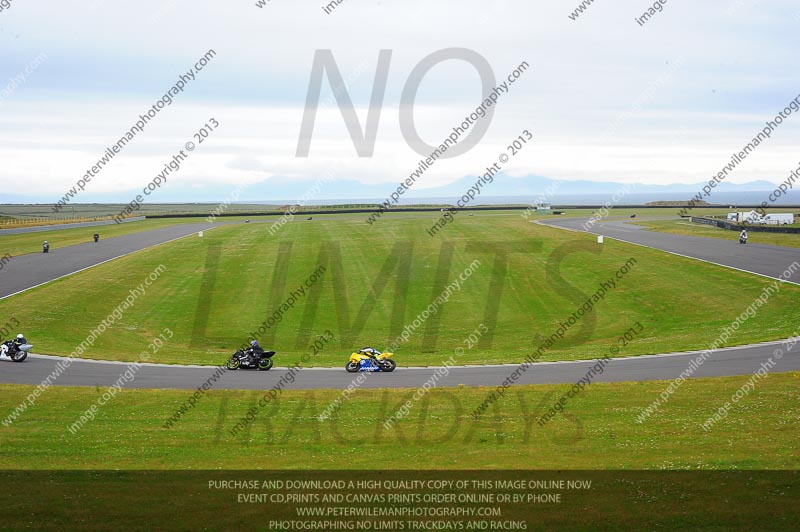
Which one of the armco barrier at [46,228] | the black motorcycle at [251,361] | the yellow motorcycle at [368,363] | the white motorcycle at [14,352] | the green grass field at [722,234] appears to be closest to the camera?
the yellow motorcycle at [368,363]

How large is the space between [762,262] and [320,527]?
174 ft

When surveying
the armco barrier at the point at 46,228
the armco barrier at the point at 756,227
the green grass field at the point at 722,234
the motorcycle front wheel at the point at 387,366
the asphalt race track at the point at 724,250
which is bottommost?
the motorcycle front wheel at the point at 387,366

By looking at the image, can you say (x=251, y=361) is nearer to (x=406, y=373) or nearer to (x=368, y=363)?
(x=368, y=363)

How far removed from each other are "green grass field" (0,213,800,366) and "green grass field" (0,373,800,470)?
29.5 feet

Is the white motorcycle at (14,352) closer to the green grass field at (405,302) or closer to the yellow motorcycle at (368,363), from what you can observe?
the green grass field at (405,302)

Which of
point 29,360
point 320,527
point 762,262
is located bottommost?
point 29,360

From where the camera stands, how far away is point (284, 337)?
4172cm

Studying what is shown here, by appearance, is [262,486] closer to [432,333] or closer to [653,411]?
[653,411]

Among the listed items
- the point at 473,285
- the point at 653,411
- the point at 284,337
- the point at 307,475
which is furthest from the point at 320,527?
the point at 473,285

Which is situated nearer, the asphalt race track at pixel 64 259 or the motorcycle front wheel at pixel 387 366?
the motorcycle front wheel at pixel 387 366

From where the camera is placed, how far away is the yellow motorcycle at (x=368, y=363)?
3125cm

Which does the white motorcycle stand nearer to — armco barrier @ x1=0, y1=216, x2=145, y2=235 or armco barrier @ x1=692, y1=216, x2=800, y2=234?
armco barrier @ x1=0, y1=216, x2=145, y2=235

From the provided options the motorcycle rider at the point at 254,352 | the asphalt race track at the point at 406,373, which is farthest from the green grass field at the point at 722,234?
the motorcycle rider at the point at 254,352

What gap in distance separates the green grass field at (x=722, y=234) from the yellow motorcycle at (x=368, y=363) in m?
53.3
